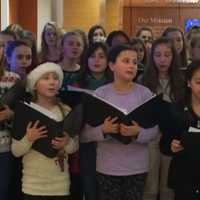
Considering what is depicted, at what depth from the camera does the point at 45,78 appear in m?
2.82

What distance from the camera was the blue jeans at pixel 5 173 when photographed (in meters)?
2.88

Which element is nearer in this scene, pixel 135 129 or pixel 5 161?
pixel 135 129

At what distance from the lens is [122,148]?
2758 mm

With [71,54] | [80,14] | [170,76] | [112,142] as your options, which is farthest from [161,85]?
[80,14]

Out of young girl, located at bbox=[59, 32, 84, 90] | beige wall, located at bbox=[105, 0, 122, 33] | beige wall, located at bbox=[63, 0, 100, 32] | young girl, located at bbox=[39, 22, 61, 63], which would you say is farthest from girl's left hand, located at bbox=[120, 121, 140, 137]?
beige wall, located at bbox=[105, 0, 122, 33]

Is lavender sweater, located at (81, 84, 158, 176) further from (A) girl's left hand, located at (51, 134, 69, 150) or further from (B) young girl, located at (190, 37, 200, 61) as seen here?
(B) young girl, located at (190, 37, 200, 61)

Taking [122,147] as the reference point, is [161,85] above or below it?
above

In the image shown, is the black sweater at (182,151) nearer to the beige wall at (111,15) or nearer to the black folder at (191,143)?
the black folder at (191,143)

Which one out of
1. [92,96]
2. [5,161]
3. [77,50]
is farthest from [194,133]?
[77,50]

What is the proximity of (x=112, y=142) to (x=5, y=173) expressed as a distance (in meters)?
0.71

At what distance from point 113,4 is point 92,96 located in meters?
8.62

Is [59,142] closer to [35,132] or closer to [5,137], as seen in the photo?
[35,132]

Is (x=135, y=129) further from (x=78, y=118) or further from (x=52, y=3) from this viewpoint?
(x=52, y=3)

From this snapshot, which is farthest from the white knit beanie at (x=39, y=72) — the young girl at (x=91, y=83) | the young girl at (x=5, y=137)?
the young girl at (x=91, y=83)
